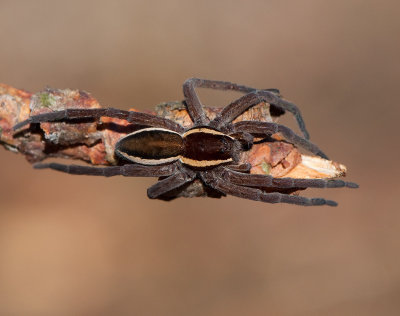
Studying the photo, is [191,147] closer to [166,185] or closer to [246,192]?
[166,185]

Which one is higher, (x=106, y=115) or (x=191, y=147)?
(x=106, y=115)

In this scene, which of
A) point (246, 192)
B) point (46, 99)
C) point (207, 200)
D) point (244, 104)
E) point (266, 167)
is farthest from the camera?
point (207, 200)

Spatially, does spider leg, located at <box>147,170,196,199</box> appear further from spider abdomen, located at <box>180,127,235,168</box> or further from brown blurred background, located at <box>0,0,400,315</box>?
brown blurred background, located at <box>0,0,400,315</box>

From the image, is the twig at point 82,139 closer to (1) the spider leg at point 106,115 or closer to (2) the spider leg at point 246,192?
(1) the spider leg at point 106,115

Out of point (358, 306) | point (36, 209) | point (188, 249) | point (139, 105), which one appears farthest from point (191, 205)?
point (358, 306)

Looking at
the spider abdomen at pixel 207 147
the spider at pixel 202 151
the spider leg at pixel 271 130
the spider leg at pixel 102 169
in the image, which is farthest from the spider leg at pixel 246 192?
the spider leg at pixel 102 169

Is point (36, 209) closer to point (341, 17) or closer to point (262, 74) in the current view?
point (262, 74)

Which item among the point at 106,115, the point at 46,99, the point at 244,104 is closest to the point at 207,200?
the point at 244,104

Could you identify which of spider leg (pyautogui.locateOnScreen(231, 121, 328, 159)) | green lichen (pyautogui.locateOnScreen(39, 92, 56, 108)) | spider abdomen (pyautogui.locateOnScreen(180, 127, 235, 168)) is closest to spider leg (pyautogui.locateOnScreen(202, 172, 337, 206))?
spider abdomen (pyautogui.locateOnScreen(180, 127, 235, 168))
